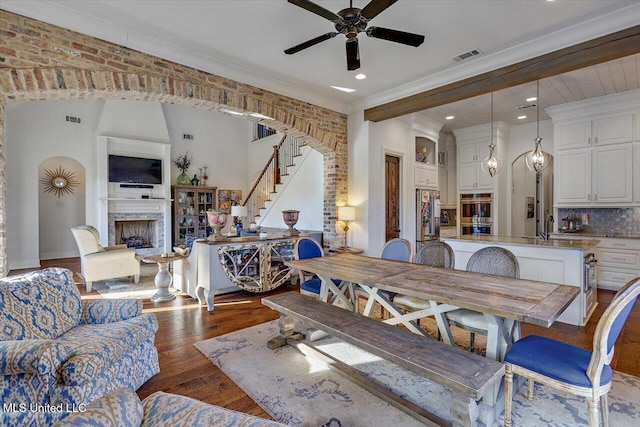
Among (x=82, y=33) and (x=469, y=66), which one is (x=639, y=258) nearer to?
(x=469, y=66)

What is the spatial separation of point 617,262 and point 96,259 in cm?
811

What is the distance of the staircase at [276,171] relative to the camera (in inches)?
272

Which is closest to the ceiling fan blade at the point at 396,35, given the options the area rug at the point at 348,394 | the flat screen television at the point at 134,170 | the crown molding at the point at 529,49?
the crown molding at the point at 529,49

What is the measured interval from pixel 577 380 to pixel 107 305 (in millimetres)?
3074

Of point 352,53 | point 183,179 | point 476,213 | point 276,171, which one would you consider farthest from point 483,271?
point 183,179

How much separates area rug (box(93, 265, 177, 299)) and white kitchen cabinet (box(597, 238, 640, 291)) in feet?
22.1

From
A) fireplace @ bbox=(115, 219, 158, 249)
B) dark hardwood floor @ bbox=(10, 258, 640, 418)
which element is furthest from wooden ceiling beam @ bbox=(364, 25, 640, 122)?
fireplace @ bbox=(115, 219, 158, 249)

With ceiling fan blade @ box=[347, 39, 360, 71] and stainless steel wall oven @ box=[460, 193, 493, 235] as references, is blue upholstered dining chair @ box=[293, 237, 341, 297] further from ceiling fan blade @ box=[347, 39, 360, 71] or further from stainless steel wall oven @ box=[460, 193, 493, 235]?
stainless steel wall oven @ box=[460, 193, 493, 235]

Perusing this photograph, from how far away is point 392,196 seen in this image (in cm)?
605

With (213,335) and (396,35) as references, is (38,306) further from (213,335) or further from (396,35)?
(396,35)

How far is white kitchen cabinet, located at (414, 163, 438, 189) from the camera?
6367 millimetres

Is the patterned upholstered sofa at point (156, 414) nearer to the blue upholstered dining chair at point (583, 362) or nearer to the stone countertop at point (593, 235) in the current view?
the blue upholstered dining chair at point (583, 362)

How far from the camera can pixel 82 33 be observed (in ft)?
10.5

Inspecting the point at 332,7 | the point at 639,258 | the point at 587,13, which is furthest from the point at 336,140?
the point at 639,258
